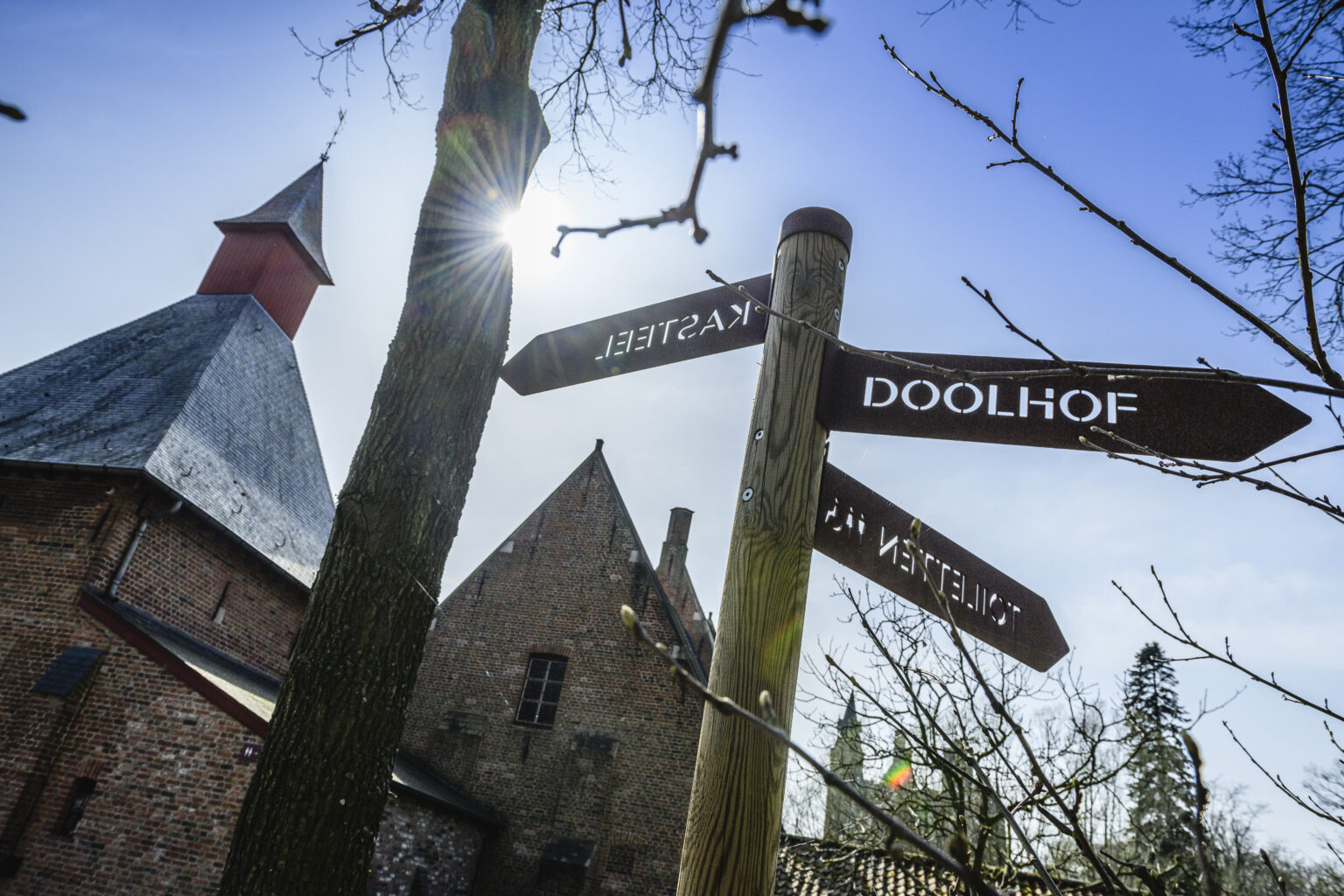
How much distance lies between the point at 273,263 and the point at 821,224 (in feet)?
72.0

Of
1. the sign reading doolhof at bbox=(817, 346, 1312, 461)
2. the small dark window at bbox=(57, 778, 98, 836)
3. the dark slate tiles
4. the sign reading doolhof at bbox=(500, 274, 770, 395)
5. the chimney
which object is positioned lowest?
the small dark window at bbox=(57, 778, 98, 836)

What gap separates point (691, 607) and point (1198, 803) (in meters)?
23.4

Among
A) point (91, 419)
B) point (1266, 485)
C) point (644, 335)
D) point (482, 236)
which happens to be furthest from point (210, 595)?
point (1266, 485)

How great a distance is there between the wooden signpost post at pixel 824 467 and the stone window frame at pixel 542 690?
1267 cm

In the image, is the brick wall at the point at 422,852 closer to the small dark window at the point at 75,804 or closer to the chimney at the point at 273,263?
the small dark window at the point at 75,804

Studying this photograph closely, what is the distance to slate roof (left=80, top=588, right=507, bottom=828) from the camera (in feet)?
32.0

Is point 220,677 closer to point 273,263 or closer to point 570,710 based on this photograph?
point 570,710

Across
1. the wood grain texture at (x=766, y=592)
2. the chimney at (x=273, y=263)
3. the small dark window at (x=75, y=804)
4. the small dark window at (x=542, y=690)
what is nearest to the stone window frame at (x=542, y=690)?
the small dark window at (x=542, y=690)

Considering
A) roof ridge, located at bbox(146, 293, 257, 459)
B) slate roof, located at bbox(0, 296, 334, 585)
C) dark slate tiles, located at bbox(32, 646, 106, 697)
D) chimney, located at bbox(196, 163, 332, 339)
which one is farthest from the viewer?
chimney, located at bbox(196, 163, 332, 339)

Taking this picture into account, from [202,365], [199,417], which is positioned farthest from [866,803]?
[202,365]

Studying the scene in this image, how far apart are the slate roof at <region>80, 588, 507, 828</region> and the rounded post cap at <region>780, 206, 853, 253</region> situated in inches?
356

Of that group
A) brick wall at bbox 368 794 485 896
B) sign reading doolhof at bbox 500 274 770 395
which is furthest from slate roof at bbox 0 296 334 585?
sign reading doolhof at bbox 500 274 770 395

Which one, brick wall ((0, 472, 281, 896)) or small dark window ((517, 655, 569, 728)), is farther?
small dark window ((517, 655, 569, 728))

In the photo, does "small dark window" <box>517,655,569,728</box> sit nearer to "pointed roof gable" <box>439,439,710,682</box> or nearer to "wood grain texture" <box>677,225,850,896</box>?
"pointed roof gable" <box>439,439,710,682</box>
